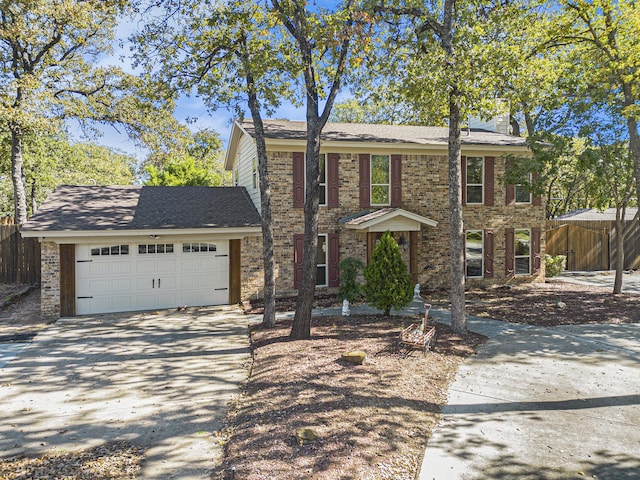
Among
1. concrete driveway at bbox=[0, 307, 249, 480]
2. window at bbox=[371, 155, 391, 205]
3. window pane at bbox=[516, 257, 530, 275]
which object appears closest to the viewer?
concrete driveway at bbox=[0, 307, 249, 480]

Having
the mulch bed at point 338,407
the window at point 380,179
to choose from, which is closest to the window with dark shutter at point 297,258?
the window at point 380,179

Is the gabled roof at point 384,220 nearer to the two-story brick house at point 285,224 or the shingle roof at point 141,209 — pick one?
the two-story brick house at point 285,224

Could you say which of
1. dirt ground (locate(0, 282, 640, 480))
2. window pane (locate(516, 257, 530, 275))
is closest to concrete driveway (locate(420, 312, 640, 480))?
dirt ground (locate(0, 282, 640, 480))

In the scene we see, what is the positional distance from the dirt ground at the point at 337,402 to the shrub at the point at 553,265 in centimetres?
672

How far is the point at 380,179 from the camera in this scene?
15.2 m

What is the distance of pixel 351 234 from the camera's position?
14.7m

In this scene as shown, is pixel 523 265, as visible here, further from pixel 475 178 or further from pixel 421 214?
pixel 421 214

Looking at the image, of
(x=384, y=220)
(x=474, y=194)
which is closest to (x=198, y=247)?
(x=384, y=220)

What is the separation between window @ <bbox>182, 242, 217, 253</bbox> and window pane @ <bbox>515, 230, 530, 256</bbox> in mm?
11400

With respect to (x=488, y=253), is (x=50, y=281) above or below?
below

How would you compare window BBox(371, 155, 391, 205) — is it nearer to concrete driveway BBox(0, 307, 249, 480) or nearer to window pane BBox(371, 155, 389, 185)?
window pane BBox(371, 155, 389, 185)

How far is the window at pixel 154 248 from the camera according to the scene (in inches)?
503

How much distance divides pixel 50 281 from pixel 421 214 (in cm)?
1186

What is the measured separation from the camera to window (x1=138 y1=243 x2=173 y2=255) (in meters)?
12.8
